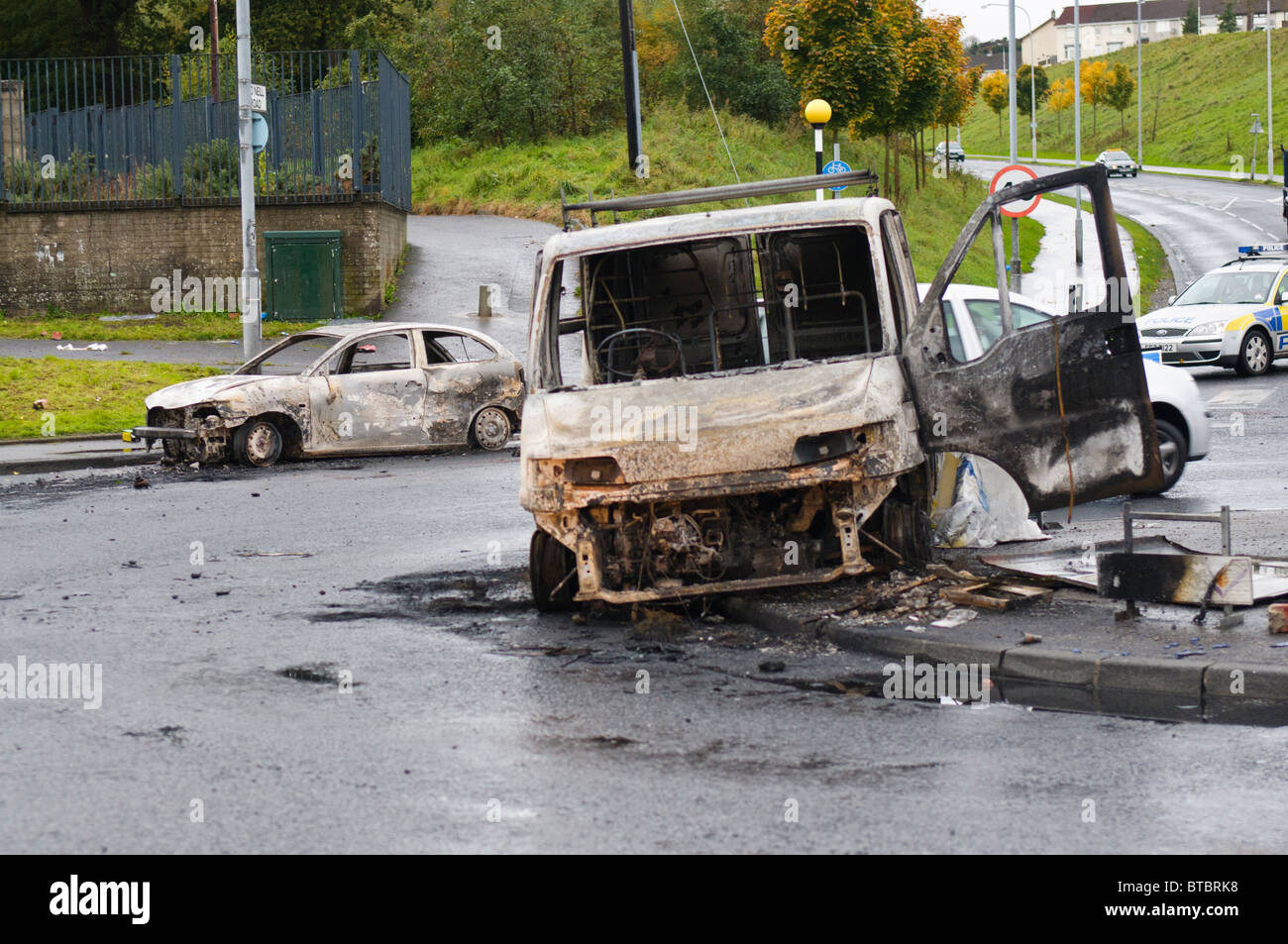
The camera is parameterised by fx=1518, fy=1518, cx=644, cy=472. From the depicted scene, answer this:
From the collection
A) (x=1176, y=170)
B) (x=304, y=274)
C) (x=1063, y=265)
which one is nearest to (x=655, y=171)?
(x=304, y=274)

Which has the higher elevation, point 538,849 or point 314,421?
point 314,421

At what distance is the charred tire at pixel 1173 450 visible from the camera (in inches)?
497

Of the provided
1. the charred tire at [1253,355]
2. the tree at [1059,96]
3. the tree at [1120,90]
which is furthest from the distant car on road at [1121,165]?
the charred tire at [1253,355]

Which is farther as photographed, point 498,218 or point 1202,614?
point 498,218

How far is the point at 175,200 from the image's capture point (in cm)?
3002

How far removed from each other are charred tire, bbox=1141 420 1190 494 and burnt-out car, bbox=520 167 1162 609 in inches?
176

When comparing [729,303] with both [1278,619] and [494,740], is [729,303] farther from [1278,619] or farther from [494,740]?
[494,740]

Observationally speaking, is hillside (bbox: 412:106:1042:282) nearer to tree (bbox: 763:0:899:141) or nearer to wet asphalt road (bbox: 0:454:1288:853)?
tree (bbox: 763:0:899:141)

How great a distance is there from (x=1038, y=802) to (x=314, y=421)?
12.8 metres

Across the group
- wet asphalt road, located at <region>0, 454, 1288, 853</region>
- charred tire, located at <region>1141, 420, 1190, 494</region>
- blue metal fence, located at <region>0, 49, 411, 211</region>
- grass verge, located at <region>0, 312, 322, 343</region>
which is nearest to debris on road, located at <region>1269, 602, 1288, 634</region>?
wet asphalt road, located at <region>0, 454, 1288, 853</region>

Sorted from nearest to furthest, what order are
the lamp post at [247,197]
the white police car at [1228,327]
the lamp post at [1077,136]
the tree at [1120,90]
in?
1. the lamp post at [247,197]
2. the white police car at [1228,327]
3. the lamp post at [1077,136]
4. the tree at [1120,90]

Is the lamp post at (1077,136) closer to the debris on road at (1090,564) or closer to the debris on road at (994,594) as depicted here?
the debris on road at (1090,564)
